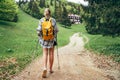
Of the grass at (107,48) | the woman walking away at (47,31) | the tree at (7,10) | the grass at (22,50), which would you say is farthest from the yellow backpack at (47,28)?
the tree at (7,10)

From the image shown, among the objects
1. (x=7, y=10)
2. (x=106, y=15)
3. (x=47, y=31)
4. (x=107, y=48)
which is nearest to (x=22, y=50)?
(x=107, y=48)

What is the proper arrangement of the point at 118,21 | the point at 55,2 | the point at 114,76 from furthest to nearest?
the point at 55,2 < the point at 118,21 < the point at 114,76

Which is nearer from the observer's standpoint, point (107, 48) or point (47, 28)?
point (47, 28)

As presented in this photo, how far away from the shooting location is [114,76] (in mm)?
12125

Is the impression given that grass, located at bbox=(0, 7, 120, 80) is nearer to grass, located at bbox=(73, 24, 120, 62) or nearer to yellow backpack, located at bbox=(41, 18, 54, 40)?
grass, located at bbox=(73, 24, 120, 62)

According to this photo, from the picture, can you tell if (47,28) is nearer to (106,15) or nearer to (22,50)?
(106,15)

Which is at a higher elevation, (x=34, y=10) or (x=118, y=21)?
(x=118, y=21)

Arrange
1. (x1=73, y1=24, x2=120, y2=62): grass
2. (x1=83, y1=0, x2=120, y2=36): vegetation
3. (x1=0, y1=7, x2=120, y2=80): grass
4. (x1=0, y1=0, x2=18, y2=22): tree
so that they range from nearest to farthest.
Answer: (x1=0, y1=7, x2=120, y2=80): grass < (x1=73, y1=24, x2=120, y2=62): grass < (x1=83, y1=0, x2=120, y2=36): vegetation < (x1=0, y1=0, x2=18, y2=22): tree

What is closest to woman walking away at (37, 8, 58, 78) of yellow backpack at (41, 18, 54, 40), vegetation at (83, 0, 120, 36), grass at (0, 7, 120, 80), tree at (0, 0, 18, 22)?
yellow backpack at (41, 18, 54, 40)

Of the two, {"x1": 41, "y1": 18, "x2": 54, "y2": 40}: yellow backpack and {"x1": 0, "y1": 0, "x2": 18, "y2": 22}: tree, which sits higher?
{"x1": 41, "y1": 18, "x2": 54, "y2": 40}: yellow backpack

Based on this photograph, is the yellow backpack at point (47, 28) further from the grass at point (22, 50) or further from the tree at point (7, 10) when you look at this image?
the tree at point (7, 10)

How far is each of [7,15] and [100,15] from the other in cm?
5328

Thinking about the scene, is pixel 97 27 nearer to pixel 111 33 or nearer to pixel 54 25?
pixel 111 33

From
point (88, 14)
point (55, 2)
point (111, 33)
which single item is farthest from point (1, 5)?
point (55, 2)
